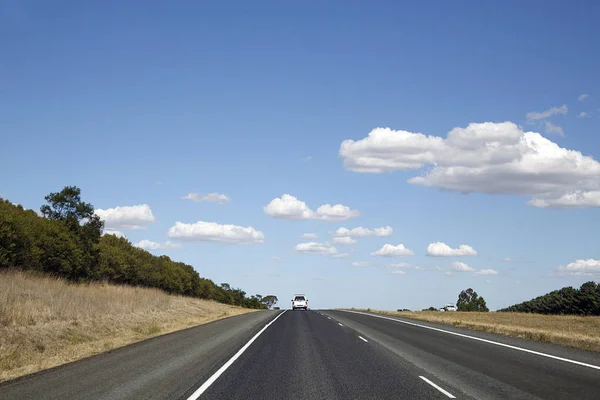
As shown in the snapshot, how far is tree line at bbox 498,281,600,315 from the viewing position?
7381 centimetres

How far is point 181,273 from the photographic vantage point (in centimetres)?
7031

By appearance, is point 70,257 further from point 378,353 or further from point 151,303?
point 378,353

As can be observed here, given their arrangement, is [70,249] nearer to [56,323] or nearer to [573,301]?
[56,323]

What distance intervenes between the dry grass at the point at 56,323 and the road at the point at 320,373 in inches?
46.7

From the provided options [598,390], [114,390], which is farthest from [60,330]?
[598,390]

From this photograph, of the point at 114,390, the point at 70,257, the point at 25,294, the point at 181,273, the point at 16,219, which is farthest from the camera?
the point at 181,273

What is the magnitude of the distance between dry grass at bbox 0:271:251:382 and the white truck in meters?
36.5

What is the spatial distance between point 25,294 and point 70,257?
13.7 metres

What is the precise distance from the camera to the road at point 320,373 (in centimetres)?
930

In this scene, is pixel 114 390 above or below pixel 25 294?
below

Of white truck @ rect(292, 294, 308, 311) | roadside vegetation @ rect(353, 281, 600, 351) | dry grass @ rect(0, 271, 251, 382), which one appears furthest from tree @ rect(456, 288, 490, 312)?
dry grass @ rect(0, 271, 251, 382)

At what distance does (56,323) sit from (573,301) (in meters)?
75.5

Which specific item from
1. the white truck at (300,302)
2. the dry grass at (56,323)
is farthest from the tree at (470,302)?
the dry grass at (56,323)

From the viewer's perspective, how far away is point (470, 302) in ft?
472
